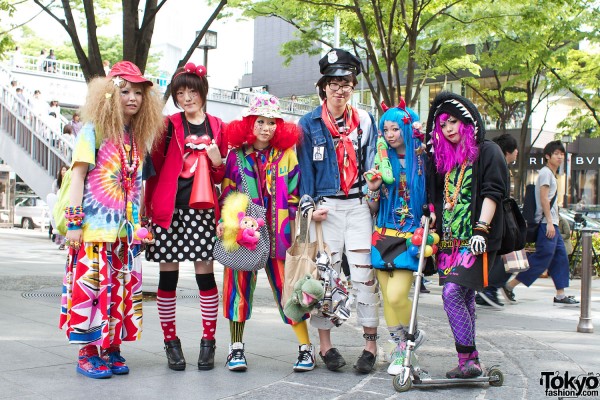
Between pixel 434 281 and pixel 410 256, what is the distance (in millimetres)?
6909

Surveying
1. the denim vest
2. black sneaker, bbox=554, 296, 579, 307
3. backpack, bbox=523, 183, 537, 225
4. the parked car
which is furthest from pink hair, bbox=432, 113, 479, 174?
the parked car

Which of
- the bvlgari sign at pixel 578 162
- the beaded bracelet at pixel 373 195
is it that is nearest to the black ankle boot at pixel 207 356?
the beaded bracelet at pixel 373 195

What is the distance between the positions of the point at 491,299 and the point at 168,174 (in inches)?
200

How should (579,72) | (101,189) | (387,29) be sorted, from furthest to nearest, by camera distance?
(579,72), (387,29), (101,189)

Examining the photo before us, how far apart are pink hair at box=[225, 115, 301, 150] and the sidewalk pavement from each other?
159cm

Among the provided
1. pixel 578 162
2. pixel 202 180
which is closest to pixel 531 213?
pixel 202 180

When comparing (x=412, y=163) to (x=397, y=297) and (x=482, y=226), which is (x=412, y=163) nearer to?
(x=482, y=226)

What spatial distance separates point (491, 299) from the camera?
8281mm

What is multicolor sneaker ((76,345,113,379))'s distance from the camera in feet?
14.1

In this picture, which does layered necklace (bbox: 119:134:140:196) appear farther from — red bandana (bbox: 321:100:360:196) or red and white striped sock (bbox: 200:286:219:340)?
red bandana (bbox: 321:100:360:196)

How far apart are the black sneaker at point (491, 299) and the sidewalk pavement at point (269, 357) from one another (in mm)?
142

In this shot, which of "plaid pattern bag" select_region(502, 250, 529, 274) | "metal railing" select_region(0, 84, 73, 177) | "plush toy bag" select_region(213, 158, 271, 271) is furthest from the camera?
"metal railing" select_region(0, 84, 73, 177)

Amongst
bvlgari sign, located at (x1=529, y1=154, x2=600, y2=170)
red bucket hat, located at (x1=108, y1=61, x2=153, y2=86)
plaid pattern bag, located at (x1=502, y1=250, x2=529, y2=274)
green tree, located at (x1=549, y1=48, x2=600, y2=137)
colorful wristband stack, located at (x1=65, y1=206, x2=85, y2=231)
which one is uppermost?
green tree, located at (x1=549, y1=48, x2=600, y2=137)

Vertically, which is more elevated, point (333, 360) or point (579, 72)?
point (579, 72)
